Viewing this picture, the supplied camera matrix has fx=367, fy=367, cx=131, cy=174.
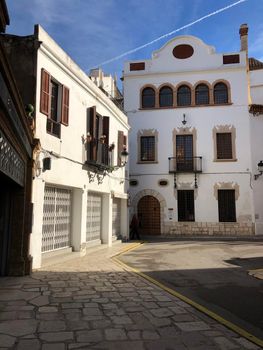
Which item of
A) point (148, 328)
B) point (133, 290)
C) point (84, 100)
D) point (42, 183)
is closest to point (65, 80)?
point (84, 100)

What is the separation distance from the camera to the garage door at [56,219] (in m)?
11.1

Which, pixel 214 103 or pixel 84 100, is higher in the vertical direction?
pixel 214 103

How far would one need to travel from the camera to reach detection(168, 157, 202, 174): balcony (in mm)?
22938

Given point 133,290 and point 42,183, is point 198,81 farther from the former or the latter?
point 133,290

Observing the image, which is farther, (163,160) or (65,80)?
(163,160)

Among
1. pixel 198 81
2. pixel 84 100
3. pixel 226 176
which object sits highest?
pixel 198 81

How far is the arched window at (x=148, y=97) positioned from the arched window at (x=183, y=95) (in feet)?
5.65

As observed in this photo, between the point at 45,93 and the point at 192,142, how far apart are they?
1447 centimetres

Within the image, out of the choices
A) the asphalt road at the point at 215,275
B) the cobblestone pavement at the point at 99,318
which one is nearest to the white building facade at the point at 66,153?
the cobblestone pavement at the point at 99,318

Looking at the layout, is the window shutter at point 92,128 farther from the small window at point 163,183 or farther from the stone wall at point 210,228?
the stone wall at point 210,228

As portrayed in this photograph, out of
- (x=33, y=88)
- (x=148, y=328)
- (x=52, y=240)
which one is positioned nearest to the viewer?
(x=148, y=328)

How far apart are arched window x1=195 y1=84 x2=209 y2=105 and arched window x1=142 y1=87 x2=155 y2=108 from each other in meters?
2.88

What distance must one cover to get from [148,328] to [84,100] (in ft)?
32.5

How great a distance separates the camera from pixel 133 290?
7918 mm
